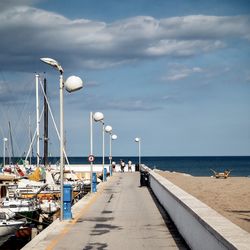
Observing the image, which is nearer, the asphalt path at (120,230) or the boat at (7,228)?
the asphalt path at (120,230)

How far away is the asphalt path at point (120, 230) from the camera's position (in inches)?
534

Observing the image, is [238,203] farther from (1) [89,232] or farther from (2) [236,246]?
(2) [236,246]

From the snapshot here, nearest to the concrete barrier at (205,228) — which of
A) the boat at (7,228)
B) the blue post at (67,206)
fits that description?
the blue post at (67,206)

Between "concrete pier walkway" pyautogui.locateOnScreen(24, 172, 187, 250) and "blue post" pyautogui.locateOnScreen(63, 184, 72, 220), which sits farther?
"blue post" pyautogui.locateOnScreen(63, 184, 72, 220)

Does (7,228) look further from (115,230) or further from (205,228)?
(205,228)

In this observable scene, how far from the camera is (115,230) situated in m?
16.1

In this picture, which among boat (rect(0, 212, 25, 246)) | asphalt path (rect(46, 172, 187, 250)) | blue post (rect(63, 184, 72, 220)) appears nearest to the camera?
asphalt path (rect(46, 172, 187, 250))

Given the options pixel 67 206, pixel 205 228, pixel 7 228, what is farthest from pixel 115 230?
pixel 205 228

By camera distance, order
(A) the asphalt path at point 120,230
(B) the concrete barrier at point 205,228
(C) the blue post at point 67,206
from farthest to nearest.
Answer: (C) the blue post at point 67,206
(A) the asphalt path at point 120,230
(B) the concrete barrier at point 205,228

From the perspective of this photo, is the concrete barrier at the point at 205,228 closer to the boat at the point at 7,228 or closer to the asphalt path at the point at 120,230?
the asphalt path at the point at 120,230

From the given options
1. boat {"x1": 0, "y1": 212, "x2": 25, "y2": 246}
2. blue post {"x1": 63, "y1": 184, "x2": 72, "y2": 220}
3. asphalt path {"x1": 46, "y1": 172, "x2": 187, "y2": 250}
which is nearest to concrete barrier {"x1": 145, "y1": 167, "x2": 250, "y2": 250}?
asphalt path {"x1": 46, "y1": 172, "x2": 187, "y2": 250}

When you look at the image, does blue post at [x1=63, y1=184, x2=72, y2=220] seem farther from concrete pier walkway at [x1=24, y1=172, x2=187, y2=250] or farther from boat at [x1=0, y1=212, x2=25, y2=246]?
boat at [x1=0, y1=212, x2=25, y2=246]

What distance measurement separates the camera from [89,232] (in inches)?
622

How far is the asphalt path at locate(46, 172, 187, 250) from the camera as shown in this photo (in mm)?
13574
